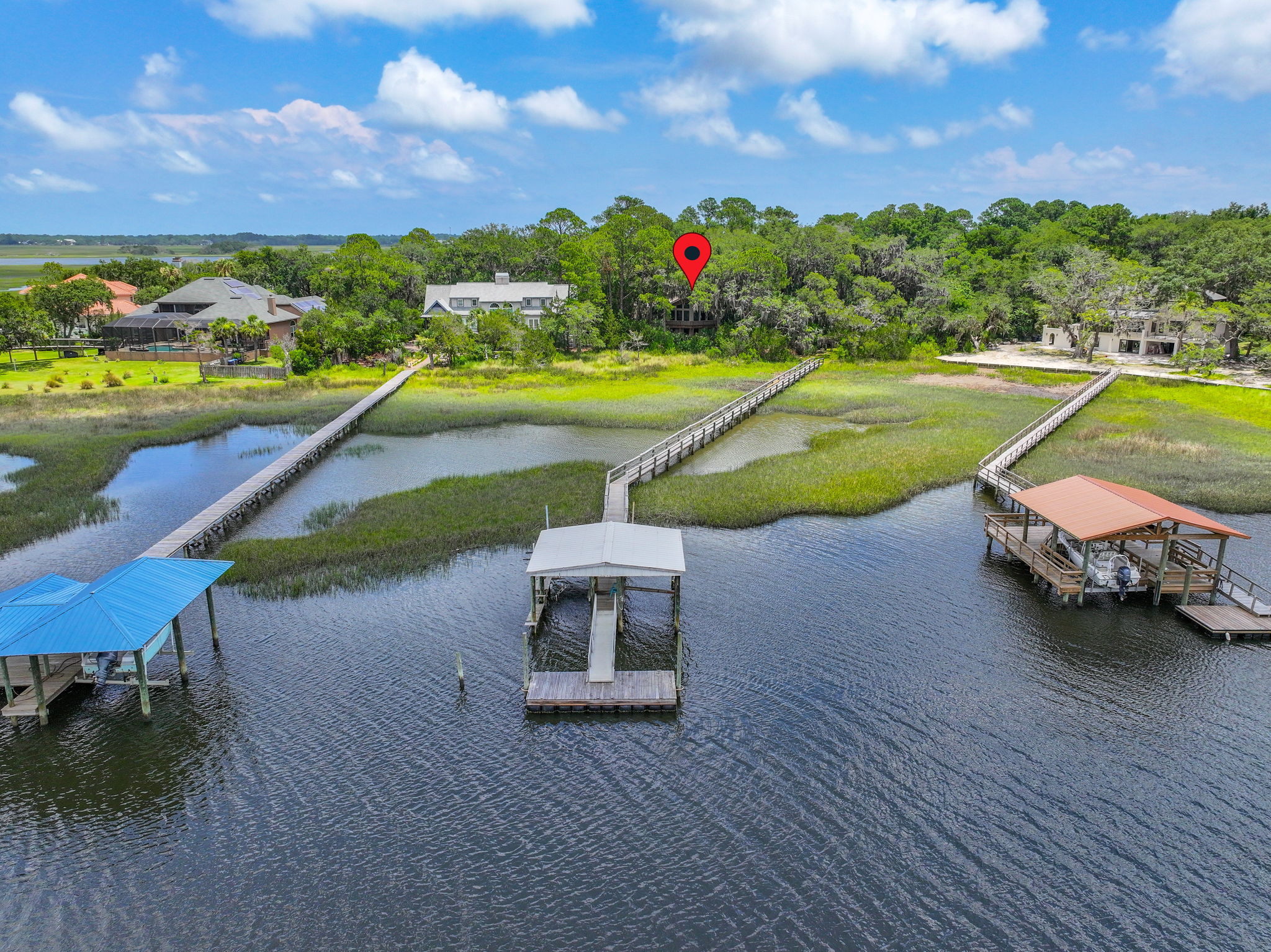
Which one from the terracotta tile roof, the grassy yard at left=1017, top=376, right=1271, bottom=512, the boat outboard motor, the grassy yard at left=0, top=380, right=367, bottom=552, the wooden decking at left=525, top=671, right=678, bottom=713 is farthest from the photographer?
the grassy yard at left=1017, top=376, right=1271, bottom=512

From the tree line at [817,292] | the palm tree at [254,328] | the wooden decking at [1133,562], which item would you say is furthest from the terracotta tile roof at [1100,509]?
the palm tree at [254,328]

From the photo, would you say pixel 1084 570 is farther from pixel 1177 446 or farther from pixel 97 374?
pixel 97 374

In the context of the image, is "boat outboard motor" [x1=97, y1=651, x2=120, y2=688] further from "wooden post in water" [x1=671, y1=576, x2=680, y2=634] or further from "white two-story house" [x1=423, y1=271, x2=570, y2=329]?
"white two-story house" [x1=423, y1=271, x2=570, y2=329]

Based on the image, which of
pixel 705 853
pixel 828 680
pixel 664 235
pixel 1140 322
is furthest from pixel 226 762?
pixel 1140 322

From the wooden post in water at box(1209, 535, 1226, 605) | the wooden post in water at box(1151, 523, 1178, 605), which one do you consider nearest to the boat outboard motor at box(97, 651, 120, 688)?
the wooden post in water at box(1151, 523, 1178, 605)

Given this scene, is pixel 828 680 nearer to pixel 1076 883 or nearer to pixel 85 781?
pixel 1076 883

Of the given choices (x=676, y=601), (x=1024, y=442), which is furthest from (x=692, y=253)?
(x=676, y=601)
